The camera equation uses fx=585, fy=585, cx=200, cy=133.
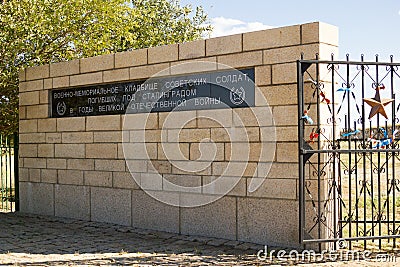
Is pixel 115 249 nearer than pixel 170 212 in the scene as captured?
Yes

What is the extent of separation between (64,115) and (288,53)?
4.83m

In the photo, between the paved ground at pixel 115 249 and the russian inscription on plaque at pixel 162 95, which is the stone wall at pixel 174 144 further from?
the paved ground at pixel 115 249

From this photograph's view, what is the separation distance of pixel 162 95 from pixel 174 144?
80 cm

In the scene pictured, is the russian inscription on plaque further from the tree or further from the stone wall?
the tree

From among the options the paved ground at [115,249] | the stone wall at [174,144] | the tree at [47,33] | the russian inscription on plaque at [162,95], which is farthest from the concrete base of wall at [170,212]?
the tree at [47,33]

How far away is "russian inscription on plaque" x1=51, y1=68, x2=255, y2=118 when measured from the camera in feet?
26.7

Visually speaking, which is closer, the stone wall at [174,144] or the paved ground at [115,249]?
the paved ground at [115,249]

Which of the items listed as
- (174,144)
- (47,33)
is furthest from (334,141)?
(47,33)

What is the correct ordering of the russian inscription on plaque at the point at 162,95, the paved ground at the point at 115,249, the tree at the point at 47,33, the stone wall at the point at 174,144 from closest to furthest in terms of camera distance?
the paved ground at the point at 115,249, the stone wall at the point at 174,144, the russian inscription on plaque at the point at 162,95, the tree at the point at 47,33

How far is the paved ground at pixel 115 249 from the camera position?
23.3 ft

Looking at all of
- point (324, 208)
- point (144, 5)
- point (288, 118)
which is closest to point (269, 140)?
point (288, 118)

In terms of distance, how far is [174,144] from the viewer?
888 cm

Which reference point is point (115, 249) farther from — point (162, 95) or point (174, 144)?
point (162, 95)

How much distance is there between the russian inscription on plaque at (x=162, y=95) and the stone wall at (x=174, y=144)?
117 mm
